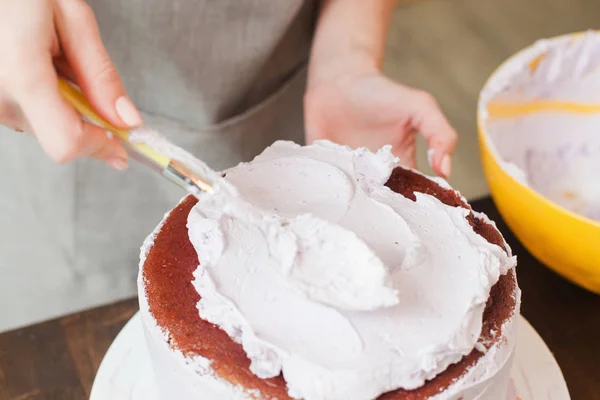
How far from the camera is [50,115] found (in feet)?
1.84

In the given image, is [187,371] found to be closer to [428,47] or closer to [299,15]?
[299,15]

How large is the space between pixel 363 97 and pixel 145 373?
1.44 feet

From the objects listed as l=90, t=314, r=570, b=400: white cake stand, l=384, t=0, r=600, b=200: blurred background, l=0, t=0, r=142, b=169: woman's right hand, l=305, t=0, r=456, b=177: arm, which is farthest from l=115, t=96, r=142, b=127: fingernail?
l=384, t=0, r=600, b=200: blurred background

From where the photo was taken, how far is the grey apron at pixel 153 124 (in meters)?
0.89

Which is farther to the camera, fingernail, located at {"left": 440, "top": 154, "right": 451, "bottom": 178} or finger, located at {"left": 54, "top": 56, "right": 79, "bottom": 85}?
fingernail, located at {"left": 440, "top": 154, "right": 451, "bottom": 178}

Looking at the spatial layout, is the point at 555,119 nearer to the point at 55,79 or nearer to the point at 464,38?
the point at 55,79

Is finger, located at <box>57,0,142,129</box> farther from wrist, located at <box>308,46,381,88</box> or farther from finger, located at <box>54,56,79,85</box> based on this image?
wrist, located at <box>308,46,381,88</box>

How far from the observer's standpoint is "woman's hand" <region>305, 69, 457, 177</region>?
2.78ft

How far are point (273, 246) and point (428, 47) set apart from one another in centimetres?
152

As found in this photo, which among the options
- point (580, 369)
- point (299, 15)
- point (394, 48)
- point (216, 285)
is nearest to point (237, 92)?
point (299, 15)

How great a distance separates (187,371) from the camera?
558mm

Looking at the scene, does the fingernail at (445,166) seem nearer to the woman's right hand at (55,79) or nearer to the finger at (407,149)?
the finger at (407,149)

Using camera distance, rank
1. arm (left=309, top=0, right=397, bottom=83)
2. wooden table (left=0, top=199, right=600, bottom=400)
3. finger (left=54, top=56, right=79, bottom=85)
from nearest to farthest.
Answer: finger (left=54, top=56, right=79, bottom=85), wooden table (left=0, top=199, right=600, bottom=400), arm (left=309, top=0, right=397, bottom=83)

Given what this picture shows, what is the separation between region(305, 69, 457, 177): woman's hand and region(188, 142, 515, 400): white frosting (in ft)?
0.72
